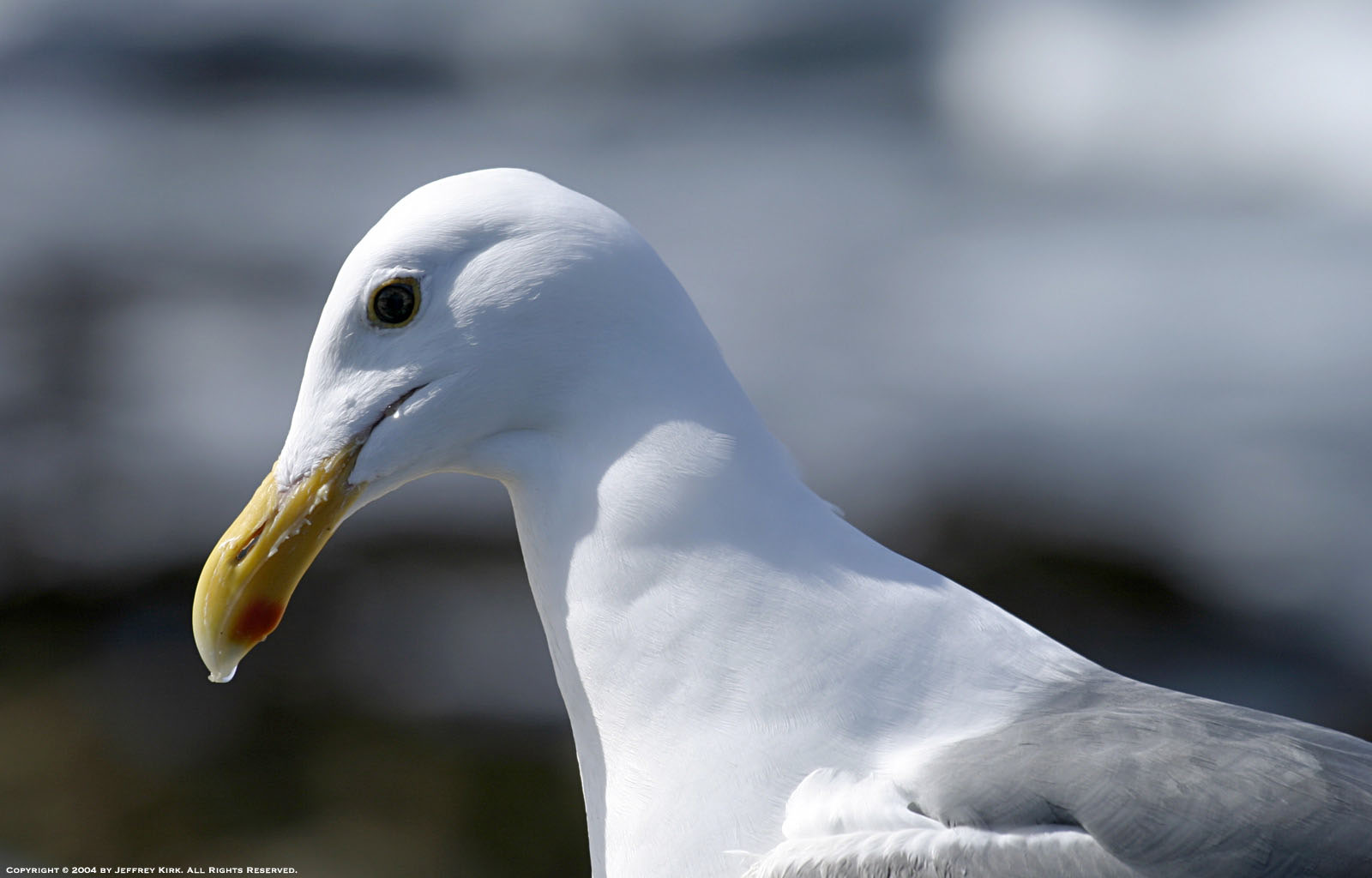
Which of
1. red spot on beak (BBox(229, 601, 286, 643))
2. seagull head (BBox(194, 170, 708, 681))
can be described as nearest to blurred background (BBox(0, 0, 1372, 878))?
red spot on beak (BBox(229, 601, 286, 643))

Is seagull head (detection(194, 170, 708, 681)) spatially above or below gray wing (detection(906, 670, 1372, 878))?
above

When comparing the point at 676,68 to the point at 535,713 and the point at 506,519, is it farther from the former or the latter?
the point at 535,713

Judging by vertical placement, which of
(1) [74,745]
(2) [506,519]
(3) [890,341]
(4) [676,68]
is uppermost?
(4) [676,68]

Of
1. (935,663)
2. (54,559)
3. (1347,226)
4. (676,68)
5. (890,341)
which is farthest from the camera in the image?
(676,68)

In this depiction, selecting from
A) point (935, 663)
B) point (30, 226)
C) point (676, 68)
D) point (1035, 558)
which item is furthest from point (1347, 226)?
point (30, 226)

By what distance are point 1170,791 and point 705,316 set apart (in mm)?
4226

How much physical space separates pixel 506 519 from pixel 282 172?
Answer: 363 centimetres

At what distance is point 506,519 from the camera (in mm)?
4242

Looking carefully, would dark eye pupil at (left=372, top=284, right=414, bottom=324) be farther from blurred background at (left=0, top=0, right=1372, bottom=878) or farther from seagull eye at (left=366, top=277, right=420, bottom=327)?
blurred background at (left=0, top=0, right=1372, bottom=878)

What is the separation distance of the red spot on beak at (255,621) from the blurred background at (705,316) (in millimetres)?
1733

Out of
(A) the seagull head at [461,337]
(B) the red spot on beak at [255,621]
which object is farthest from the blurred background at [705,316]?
(A) the seagull head at [461,337]

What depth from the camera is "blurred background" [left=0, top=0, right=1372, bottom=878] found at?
11.3 feet

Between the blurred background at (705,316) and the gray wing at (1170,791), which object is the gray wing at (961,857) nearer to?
the gray wing at (1170,791)

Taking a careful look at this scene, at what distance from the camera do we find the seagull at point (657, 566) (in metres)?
1.24
